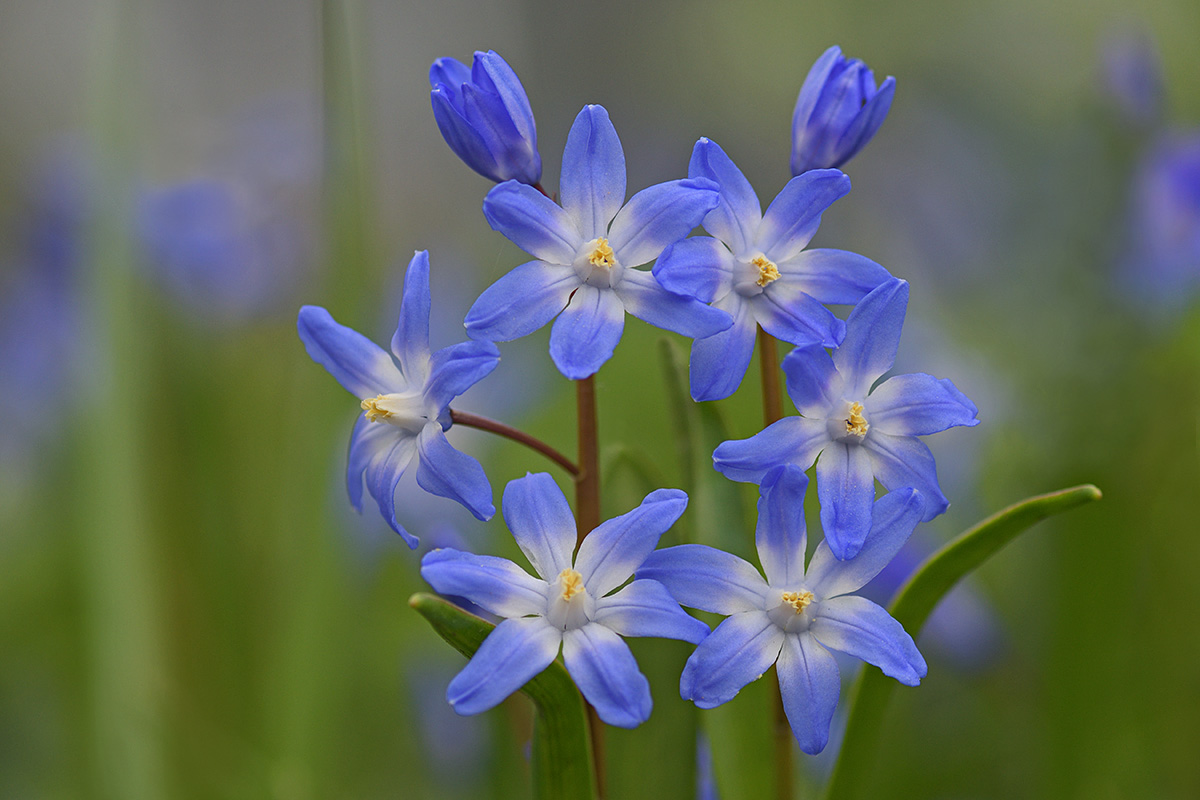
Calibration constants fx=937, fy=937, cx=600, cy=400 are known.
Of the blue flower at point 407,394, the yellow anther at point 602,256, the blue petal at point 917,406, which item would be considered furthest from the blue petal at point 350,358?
the blue petal at point 917,406

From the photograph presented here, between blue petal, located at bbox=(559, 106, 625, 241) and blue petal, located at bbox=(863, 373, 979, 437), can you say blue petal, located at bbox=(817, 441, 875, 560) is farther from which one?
blue petal, located at bbox=(559, 106, 625, 241)

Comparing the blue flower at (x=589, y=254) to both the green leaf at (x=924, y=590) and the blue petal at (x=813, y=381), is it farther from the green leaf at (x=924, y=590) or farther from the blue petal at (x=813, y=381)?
the green leaf at (x=924, y=590)

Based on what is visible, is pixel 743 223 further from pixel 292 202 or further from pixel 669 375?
pixel 292 202

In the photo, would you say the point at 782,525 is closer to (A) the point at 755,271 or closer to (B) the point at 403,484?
(A) the point at 755,271

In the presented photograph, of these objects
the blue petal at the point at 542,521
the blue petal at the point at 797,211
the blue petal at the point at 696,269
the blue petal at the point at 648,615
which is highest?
the blue petal at the point at 797,211

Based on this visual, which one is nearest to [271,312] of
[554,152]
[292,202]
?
[292,202]

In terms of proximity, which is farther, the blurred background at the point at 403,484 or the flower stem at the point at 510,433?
the blurred background at the point at 403,484

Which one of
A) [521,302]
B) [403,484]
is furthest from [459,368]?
[403,484]
